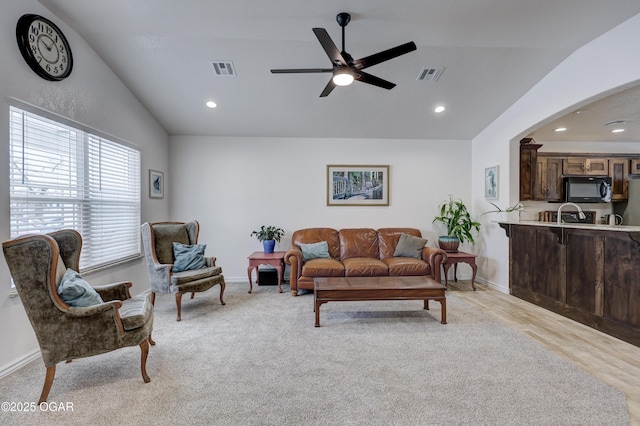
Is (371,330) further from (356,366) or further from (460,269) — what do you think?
(460,269)

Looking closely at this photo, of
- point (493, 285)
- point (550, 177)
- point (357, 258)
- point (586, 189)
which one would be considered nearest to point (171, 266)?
point (357, 258)

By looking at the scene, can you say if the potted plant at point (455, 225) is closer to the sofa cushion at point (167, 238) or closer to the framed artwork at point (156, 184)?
the sofa cushion at point (167, 238)

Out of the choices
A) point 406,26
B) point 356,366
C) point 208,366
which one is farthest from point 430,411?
point 406,26

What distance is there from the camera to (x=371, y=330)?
3.10 metres

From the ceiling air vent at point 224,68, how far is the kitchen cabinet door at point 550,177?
562cm

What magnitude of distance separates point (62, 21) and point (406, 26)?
11.9 ft

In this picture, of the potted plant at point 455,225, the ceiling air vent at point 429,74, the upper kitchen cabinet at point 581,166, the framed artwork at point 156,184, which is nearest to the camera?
the ceiling air vent at point 429,74

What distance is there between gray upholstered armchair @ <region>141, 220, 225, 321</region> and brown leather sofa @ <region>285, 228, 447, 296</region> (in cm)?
120

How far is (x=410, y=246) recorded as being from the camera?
15.6 ft

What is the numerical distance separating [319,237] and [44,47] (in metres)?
4.07

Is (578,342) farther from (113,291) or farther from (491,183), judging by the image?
(113,291)

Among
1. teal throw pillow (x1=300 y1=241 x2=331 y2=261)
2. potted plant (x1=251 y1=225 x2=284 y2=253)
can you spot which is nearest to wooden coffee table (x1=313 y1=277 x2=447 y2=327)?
teal throw pillow (x1=300 y1=241 x2=331 y2=261)

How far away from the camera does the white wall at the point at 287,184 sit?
5270mm

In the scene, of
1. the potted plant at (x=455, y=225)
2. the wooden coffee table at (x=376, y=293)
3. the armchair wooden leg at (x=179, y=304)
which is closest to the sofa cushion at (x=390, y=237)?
the potted plant at (x=455, y=225)
